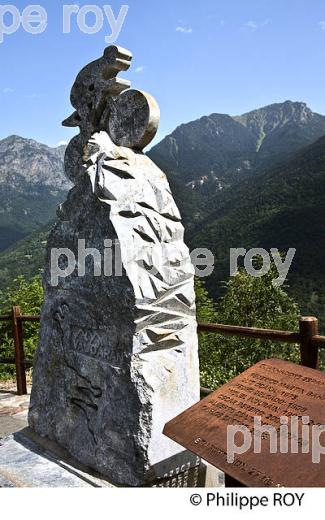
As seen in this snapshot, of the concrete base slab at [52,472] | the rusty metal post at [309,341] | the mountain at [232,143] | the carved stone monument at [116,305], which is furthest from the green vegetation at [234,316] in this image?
the mountain at [232,143]

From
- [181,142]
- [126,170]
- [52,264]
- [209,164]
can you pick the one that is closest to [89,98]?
[126,170]

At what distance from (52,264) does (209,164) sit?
148276 mm

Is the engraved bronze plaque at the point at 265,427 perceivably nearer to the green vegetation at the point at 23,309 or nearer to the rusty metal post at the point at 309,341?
the rusty metal post at the point at 309,341

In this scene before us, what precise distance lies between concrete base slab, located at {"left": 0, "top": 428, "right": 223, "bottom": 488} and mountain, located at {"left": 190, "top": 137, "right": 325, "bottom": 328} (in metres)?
31.8

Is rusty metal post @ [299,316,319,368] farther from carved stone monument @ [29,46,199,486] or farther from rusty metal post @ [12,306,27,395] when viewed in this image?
rusty metal post @ [12,306,27,395]

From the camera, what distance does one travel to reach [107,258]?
3.07 metres

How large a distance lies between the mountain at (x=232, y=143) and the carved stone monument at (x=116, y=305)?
114054 millimetres

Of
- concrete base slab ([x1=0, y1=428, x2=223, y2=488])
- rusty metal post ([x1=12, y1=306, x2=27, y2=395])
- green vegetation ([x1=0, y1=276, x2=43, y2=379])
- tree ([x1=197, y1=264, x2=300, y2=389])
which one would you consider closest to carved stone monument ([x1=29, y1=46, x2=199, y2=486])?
concrete base slab ([x1=0, y1=428, x2=223, y2=488])

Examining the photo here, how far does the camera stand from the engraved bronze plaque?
2068 mm

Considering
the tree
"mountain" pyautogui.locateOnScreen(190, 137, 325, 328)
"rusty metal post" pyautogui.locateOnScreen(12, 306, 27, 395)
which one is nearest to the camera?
"rusty metal post" pyautogui.locateOnScreen(12, 306, 27, 395)

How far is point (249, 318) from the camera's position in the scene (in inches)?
662

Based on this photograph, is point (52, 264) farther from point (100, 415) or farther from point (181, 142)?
point (181, 142)

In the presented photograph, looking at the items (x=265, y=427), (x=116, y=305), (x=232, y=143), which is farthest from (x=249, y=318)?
(x=232, y=143)

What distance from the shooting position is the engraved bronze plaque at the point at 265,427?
81.4 inches
